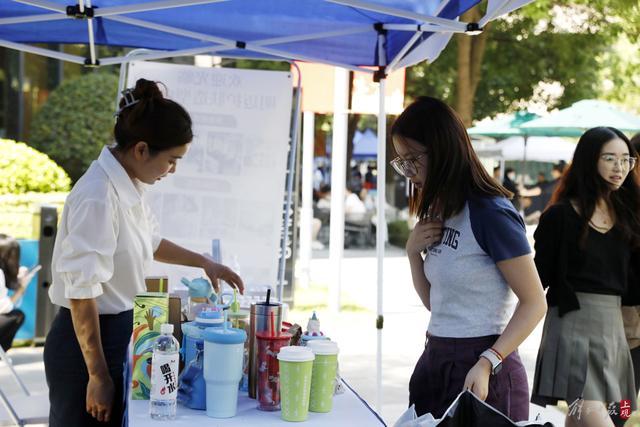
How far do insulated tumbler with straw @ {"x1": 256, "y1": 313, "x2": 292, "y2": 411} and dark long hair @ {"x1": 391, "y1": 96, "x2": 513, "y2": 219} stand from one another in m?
0.62

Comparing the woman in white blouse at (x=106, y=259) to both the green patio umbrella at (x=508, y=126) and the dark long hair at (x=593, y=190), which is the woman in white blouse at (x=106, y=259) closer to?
the dark long hair at (x=593, y=190)

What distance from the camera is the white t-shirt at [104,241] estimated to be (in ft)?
8.98

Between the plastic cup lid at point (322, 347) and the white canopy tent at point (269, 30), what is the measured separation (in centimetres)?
183

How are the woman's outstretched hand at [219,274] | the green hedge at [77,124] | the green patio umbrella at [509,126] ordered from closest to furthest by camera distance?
1. the woman's outstretched hand at [219,274]
2. the green hedge at [77,124]
3. the green patio umbrella at [509,126]

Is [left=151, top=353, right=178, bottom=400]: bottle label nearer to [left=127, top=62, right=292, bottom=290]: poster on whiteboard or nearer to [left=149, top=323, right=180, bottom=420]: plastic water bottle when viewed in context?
[left=149, top=323, right=180, bottom=420]: plastic water bottle

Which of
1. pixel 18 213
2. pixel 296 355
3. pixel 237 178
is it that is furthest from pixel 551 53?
pixel 296 355

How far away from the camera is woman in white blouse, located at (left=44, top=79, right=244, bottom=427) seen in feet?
9.07

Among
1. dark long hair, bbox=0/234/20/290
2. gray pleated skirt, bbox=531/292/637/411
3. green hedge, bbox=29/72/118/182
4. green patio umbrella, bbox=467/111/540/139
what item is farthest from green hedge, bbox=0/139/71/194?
green patio umbrella, bbox=467/111/540/139

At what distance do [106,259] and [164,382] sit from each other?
1.77 ft

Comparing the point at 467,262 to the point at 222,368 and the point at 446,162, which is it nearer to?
the point at 446,162

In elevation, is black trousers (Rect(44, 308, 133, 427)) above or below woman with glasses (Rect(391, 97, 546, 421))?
below

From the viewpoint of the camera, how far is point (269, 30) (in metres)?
4.94

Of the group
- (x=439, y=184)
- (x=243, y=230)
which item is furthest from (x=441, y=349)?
(x=243, y=230)

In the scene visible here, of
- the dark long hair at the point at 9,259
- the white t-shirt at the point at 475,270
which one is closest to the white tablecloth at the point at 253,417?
the white t-shirt at the point at 475,270
